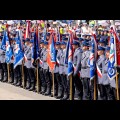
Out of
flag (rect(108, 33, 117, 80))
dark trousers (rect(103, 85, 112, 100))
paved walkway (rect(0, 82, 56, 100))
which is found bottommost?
paved walkway (rect(0, 82, 56, 100))

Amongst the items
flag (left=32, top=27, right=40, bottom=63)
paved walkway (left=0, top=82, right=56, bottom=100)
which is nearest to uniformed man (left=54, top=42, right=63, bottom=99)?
paved walkway (left=0, top=82, right=56, bottom=100)

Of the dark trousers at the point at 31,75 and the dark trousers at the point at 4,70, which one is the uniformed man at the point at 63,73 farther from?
the dark trousers at the point at 4,70

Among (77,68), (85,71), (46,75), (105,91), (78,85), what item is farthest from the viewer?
(46,75)

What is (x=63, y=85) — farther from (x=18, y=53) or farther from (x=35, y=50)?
(x=18, y=53)

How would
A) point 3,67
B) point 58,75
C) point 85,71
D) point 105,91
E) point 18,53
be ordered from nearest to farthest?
point 105,91 < point 85,71 < point 58,75 < point 18,53 < point 3,67

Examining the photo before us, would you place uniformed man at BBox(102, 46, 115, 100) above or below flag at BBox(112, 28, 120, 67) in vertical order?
below

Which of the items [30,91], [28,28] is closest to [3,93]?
[30,91]

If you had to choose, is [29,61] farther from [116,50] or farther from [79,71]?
[116,50]

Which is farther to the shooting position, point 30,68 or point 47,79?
point 30,68

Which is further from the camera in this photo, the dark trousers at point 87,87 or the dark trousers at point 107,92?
the dark trousers at point 87,87

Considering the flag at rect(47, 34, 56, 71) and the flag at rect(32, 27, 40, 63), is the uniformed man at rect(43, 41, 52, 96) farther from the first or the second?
the flag at rect(32, 27, 40, 63)

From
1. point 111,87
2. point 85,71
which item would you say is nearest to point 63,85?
point 85,71

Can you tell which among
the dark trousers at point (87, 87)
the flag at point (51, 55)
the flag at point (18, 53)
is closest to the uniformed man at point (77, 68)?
the dark trousers at point (87, 87)

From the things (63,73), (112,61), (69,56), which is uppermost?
(69,56)
